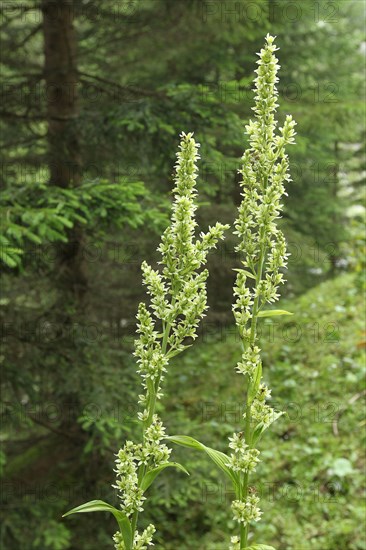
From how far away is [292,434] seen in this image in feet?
22.5

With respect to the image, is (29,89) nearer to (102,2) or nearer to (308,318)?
(102,2)

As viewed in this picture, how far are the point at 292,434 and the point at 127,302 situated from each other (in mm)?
2441

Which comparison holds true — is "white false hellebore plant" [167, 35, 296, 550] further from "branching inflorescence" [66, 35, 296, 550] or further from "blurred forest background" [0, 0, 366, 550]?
"blurred forest background" [0, 0, 366, 550]

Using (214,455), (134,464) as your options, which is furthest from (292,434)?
(134,464)

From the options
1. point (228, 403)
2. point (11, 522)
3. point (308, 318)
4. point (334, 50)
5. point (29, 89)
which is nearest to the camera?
point (11, 522)

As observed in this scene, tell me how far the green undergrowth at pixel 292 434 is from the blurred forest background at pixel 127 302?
0.07 ft

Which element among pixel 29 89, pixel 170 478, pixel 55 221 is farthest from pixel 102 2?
pixel 170 478

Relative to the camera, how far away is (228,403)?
8000 mm

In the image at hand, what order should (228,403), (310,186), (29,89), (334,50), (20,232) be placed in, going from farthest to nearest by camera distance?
(310,186), (334,50), (228,403), (29,89), (20,232)

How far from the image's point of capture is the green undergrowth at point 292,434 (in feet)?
18.6

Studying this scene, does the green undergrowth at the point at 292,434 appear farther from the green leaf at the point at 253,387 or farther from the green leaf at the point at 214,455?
the green leaf at the point at 253,387

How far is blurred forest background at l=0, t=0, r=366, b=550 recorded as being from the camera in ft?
16.2

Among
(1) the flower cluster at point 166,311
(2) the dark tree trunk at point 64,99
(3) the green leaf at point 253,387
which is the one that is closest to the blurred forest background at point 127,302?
(2) the dark tree trunk at point 64,99

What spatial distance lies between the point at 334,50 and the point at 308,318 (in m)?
4.73
